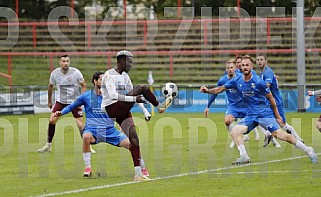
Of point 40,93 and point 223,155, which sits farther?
point 40,93

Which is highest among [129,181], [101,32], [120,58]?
[101,32]

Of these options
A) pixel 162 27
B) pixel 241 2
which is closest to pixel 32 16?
pixel 162 27

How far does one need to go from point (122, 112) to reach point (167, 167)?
1996 millimetres

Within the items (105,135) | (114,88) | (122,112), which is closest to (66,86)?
(105,135)

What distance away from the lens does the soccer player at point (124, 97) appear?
42.9ft

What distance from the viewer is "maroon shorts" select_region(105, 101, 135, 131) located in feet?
43.3

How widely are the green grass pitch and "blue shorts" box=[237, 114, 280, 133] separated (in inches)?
26.3

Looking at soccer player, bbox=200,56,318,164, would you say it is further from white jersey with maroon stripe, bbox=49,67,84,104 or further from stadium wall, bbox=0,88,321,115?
stadium wall, bbox=0,88,321,115

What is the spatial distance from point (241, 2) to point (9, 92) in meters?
13.3

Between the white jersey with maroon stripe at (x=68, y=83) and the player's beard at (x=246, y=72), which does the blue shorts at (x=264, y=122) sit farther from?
the white jersey with maroon stripe at (x=68, y=83)

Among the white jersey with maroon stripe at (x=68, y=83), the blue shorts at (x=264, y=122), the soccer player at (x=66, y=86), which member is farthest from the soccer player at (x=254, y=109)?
the white jersey with maroon stripe at (x=68, y=83)

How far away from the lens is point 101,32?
3825cm

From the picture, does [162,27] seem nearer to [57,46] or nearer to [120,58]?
[57,46]

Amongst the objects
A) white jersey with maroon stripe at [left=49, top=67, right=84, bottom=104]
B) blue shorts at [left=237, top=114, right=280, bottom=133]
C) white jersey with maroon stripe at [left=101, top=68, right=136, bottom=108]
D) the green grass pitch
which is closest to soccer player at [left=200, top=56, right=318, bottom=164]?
blue shorts at [left=237, top=114, right=280, bottom=133]
